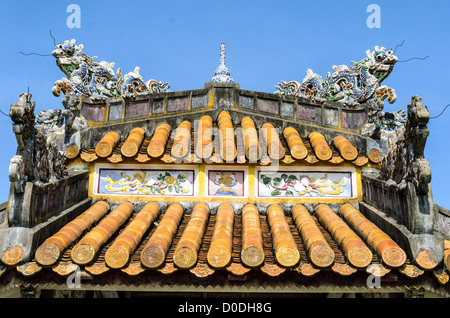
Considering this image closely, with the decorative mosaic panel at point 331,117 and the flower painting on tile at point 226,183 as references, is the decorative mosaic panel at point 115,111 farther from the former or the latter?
the decorative mosaic panel at point 331,117

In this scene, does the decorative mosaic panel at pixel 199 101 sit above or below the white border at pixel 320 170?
above

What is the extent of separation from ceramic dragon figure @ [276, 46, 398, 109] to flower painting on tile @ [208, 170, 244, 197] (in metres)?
2.97

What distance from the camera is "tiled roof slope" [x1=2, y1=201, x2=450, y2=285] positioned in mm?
5984

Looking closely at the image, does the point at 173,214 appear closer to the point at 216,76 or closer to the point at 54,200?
the point at 54,200

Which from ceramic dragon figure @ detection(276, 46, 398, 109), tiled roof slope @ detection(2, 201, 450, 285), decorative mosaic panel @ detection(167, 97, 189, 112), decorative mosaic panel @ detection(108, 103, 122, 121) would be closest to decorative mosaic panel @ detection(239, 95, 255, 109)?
decorative mosaic panel @ detection(167, 97, 189, 112)

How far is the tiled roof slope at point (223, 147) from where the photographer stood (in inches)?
325

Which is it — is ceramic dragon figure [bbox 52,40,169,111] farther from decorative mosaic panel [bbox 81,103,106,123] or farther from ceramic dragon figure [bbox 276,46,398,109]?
ceramic dragon figure [bbox 276,46,398,109]

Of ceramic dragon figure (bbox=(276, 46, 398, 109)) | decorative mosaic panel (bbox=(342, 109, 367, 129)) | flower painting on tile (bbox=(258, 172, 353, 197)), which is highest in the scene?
ceramic dragon figure (bbox=(276, 46, 398, 109))

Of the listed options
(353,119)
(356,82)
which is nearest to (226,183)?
(353,119)

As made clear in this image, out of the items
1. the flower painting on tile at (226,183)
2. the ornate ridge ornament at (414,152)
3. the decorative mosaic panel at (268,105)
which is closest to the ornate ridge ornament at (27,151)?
the flower painting on tile at (226,183)

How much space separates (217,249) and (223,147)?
2652 mm

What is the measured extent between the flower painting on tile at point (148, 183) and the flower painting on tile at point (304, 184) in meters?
1.37
